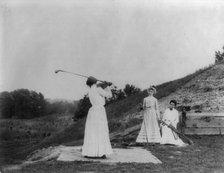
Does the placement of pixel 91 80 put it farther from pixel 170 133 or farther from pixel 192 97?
pixel 192 97

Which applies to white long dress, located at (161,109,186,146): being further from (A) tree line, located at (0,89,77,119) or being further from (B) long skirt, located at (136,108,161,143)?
(A) tree line, located at (0,89,77,119)

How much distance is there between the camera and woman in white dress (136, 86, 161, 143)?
14.1 meters

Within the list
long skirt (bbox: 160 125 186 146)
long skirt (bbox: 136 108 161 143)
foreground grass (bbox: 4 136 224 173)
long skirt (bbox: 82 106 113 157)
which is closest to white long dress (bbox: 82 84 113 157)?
long skirt (bbox: 82 106 113 157)

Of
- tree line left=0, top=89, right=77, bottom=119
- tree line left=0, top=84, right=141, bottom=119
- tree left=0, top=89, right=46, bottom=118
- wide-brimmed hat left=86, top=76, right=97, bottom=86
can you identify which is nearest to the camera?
wide-brimmed hat left=86, top=76, right=97, bottom=86

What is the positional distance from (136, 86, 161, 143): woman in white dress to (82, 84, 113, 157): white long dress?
13.9 ft

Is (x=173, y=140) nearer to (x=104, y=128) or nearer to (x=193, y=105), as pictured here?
(x=104, y=128)

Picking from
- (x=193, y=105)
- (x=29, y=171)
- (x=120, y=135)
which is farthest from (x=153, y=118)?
(x=193, y=105)

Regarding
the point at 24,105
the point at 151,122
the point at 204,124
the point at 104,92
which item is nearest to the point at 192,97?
the point at 204,124

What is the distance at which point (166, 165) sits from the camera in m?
9.38

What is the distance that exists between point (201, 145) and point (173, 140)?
1.08 m

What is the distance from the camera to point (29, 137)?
39.5 m

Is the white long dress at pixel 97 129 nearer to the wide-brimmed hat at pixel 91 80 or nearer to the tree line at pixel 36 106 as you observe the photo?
the wide-brimmed hat at pixel 91 80

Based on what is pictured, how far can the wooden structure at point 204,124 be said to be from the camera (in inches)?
643

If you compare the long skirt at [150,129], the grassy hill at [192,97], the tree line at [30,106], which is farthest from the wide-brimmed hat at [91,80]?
the tree line at [30,106]
